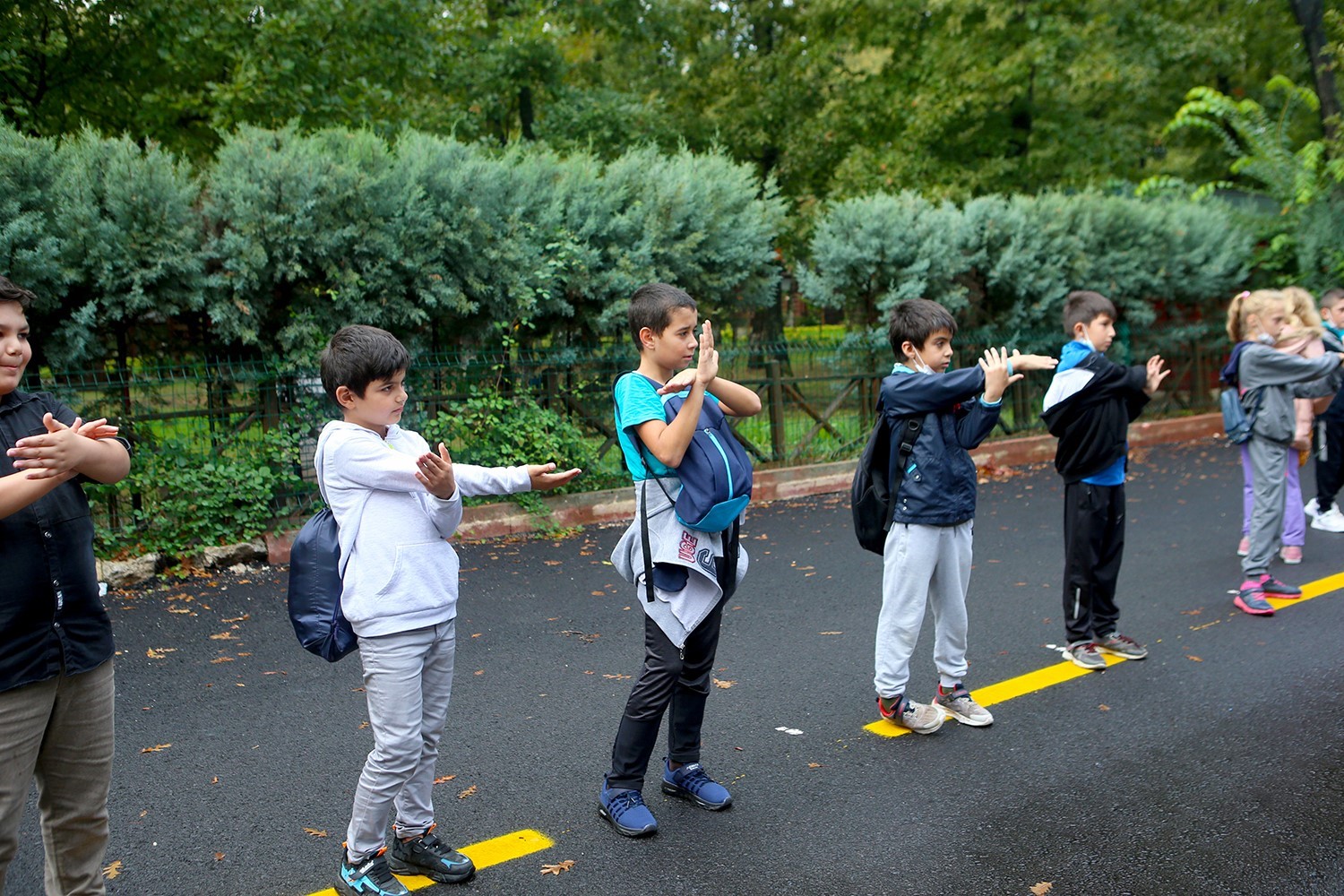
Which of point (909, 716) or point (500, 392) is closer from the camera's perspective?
point (909, 716)

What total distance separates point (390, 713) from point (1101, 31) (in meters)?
23.4

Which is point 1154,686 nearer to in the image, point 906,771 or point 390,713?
point 906,771

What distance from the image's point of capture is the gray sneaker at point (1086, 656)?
213 inches

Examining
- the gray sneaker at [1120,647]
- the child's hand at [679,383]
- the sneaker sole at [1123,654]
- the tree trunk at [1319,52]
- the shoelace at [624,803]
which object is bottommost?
the sneaker sole at [1123,654]

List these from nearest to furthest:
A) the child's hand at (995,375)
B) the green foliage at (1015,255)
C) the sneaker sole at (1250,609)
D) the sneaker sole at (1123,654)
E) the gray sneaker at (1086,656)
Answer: the child's hand at (995,375), the gray sneaker at (1086,656), the sneaker sole at (1123,654), the sneaker sole at (1250,609), the green foliage at (1015,255)

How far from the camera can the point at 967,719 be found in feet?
15.2

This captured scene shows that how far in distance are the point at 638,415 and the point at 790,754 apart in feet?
5.63

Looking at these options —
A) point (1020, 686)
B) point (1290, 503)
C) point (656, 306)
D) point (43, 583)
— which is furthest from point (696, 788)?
point (1290, 503)

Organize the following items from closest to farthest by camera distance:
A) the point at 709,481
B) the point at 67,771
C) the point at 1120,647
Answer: the point at 67,771 → the point at 709,481 → the point at 1120,647

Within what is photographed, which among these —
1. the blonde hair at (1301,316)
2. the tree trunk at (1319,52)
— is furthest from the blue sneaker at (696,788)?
the tree trunk at (1319,52)

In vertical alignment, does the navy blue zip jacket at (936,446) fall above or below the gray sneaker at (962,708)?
above

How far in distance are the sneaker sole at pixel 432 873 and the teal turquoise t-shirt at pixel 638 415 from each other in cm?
139

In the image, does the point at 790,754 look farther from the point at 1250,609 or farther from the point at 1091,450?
the point at 1250,609

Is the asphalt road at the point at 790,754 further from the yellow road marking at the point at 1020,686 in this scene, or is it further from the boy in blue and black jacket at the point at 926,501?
the boy in blue and black jacket at the point at 926,501
